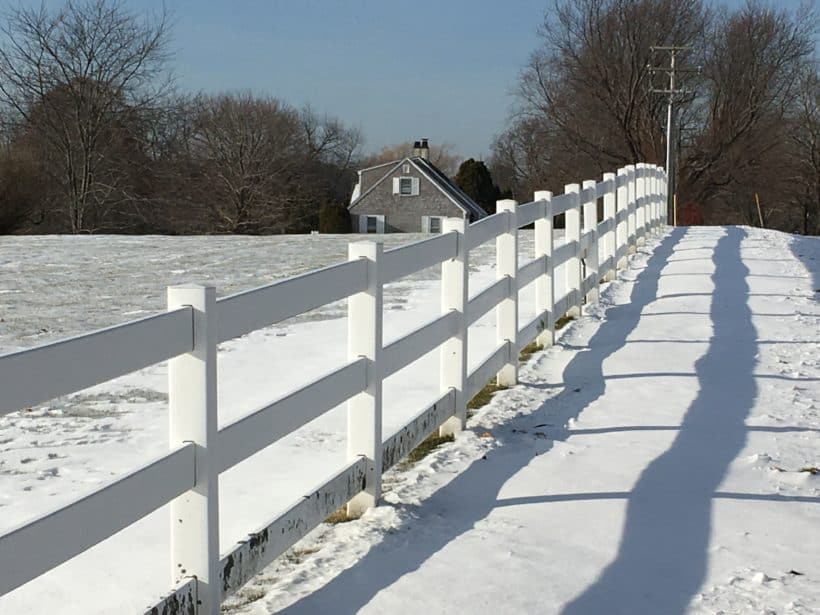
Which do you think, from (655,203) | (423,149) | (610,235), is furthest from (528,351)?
(423,149)

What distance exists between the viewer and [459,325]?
682cm

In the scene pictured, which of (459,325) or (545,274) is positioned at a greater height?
(545,274)

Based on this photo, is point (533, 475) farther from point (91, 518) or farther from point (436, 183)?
point (436, 183)

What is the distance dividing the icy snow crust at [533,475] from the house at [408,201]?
216 feet

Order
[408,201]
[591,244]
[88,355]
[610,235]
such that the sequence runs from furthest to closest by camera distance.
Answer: [408,201] → [610,235] → [591,244] → [88,355]

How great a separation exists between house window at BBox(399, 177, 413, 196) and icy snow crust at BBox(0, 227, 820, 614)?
218ft

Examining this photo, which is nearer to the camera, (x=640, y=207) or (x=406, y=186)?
(x=640, y=207)

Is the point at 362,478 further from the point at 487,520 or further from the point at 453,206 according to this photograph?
the point at 453,206

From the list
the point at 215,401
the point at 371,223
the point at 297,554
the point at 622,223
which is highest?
the point at 371,223

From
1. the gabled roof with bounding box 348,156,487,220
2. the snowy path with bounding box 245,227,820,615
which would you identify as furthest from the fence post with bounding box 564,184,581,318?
the gabled roof with bounding box 348,156,487,220

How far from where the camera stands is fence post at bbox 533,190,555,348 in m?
9.87

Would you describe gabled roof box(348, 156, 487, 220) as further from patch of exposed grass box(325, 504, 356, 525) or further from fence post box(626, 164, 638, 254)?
patch of exposed grass box(325, 504, 356, 525)

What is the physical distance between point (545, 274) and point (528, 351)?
2.26 ft

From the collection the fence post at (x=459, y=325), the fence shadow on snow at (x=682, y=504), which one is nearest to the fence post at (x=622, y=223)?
the fence shadow on snow at (x=682, y=504)
